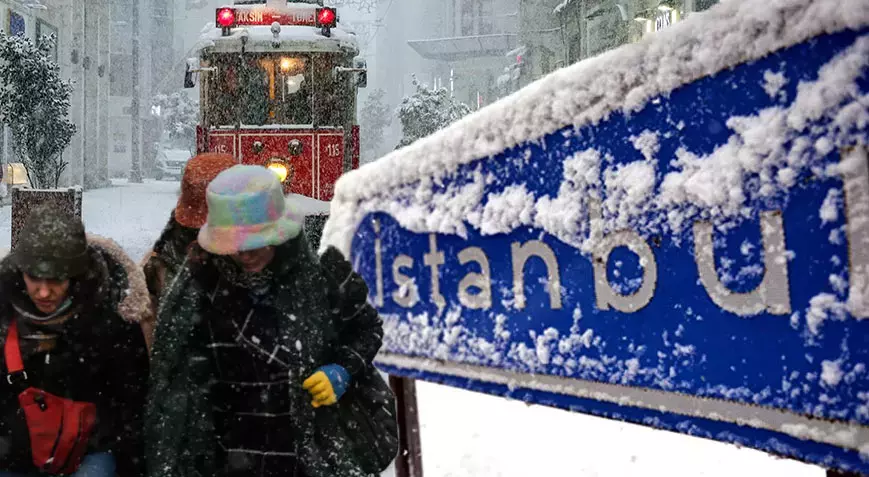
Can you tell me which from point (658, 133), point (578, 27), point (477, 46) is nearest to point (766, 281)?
point (658, 133)

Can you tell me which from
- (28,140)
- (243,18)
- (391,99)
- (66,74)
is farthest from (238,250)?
(391,99)

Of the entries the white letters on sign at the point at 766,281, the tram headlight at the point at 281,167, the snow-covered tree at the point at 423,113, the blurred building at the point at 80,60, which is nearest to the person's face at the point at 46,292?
the white letters on sign at the point at 766,281

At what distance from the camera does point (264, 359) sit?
7.84ft

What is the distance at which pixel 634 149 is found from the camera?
158 cm

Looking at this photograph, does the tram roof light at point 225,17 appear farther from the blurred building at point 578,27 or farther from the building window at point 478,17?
the building window at point 478,17

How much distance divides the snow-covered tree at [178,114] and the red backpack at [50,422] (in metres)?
49.9

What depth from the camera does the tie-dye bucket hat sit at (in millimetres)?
2254

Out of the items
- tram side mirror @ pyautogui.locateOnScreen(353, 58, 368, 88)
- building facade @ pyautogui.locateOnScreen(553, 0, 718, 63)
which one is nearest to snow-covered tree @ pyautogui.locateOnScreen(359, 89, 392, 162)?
building facade @ pyautogui.locateOnScreen(553, 0, 718, 63)

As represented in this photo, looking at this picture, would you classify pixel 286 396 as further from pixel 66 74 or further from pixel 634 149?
pixel 66 74

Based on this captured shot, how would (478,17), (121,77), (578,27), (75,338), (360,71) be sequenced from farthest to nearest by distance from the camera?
(478,17)
(121,77)
(578,27)
(360,71)
(75,338)

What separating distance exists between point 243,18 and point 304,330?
362 inches

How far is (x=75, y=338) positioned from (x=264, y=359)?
637 millimetres

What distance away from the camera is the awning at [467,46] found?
5400cm

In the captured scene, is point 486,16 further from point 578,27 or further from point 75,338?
point 75,338
